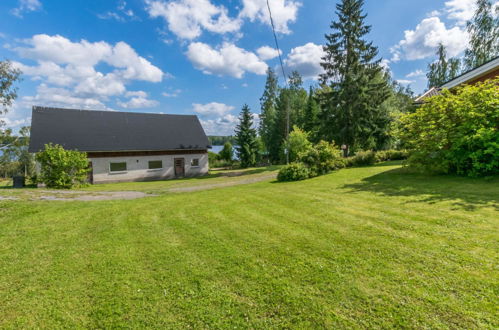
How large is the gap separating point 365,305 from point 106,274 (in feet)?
12.0

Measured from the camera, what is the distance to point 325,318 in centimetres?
240

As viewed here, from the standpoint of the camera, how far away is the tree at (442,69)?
32875 mm

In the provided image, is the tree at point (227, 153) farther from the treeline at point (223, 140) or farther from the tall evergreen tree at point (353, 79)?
the tall evergreen tree at point (353, 79)

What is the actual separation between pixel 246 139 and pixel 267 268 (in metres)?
29.8

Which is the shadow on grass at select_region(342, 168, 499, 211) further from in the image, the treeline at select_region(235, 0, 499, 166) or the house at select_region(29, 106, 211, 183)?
the house at select_region(29, 106, 211, 183)

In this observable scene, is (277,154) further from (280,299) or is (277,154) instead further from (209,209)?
(280,299)

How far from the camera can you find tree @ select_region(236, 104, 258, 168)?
3241 centimetres

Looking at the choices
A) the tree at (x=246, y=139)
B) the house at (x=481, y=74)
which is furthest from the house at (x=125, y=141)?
the house at (x=481, y=74)

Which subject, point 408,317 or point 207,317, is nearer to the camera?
point 408,317

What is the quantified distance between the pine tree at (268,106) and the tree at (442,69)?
2544cm

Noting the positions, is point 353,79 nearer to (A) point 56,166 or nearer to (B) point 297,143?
(B) point 297,143

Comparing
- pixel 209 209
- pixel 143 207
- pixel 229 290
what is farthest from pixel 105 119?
pixel 229 290

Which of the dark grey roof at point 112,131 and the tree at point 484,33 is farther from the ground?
the tree at point 484,33

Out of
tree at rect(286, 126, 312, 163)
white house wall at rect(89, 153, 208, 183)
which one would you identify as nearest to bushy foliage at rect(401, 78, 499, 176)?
tree at rect(286, 126, 312, 163)
